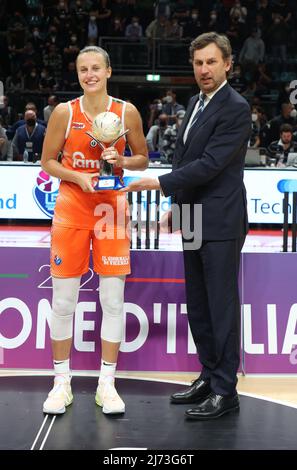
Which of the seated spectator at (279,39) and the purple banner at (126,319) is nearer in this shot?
the purple banner at (126,319)

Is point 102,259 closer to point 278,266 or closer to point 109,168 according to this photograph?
point 109,168

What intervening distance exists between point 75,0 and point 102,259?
614 inches

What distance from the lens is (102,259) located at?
156 inches

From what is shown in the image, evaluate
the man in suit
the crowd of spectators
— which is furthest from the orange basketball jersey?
the crowd of spectators

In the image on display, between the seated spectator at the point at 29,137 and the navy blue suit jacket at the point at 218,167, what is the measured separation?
7.43m

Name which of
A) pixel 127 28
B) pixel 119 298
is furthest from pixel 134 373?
pixel 127 28

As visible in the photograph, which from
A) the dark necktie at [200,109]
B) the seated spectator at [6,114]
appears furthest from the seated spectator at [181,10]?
the dark necktie at [200,109]

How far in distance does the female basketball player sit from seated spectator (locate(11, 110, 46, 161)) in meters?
7.19

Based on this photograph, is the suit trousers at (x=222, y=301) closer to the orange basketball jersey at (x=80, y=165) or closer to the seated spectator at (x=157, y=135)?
the orange basketball jersey at (x=80, y=165)

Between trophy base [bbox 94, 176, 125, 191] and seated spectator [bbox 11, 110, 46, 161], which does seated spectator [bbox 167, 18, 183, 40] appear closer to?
seated spectator [bbox 11, 110, 46, 161]

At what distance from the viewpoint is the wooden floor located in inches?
175

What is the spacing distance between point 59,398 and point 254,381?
1.33 m

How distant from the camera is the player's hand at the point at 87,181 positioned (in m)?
3.81

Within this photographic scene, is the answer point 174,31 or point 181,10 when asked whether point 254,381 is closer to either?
point 174,31
